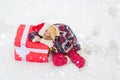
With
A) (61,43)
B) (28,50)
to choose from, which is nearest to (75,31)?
(61,43)

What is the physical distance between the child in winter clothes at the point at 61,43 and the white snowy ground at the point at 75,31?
6cm

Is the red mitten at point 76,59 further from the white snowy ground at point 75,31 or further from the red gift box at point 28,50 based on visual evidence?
the red gift box at point 28,50

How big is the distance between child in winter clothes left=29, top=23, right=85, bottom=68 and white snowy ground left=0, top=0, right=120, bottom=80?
0.06 metres

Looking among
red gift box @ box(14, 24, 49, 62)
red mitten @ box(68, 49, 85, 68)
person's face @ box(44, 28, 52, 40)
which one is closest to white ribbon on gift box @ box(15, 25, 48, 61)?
red gift box @ box(14, 24, 49, 62)

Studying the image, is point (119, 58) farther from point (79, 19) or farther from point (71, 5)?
point (71, 5)

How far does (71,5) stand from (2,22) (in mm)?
718

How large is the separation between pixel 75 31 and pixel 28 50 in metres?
0.54

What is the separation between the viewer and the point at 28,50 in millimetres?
2607

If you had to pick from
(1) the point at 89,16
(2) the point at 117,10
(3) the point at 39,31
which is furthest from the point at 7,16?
(2) the point at 117,10

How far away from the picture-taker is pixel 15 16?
3092 millimetres

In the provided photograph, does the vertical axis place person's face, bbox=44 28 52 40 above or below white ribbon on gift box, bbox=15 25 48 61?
above

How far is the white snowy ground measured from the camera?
256cm

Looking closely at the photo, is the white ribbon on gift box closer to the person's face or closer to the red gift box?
the red gift box

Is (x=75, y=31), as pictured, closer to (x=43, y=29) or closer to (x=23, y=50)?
(x=43, y=29)
